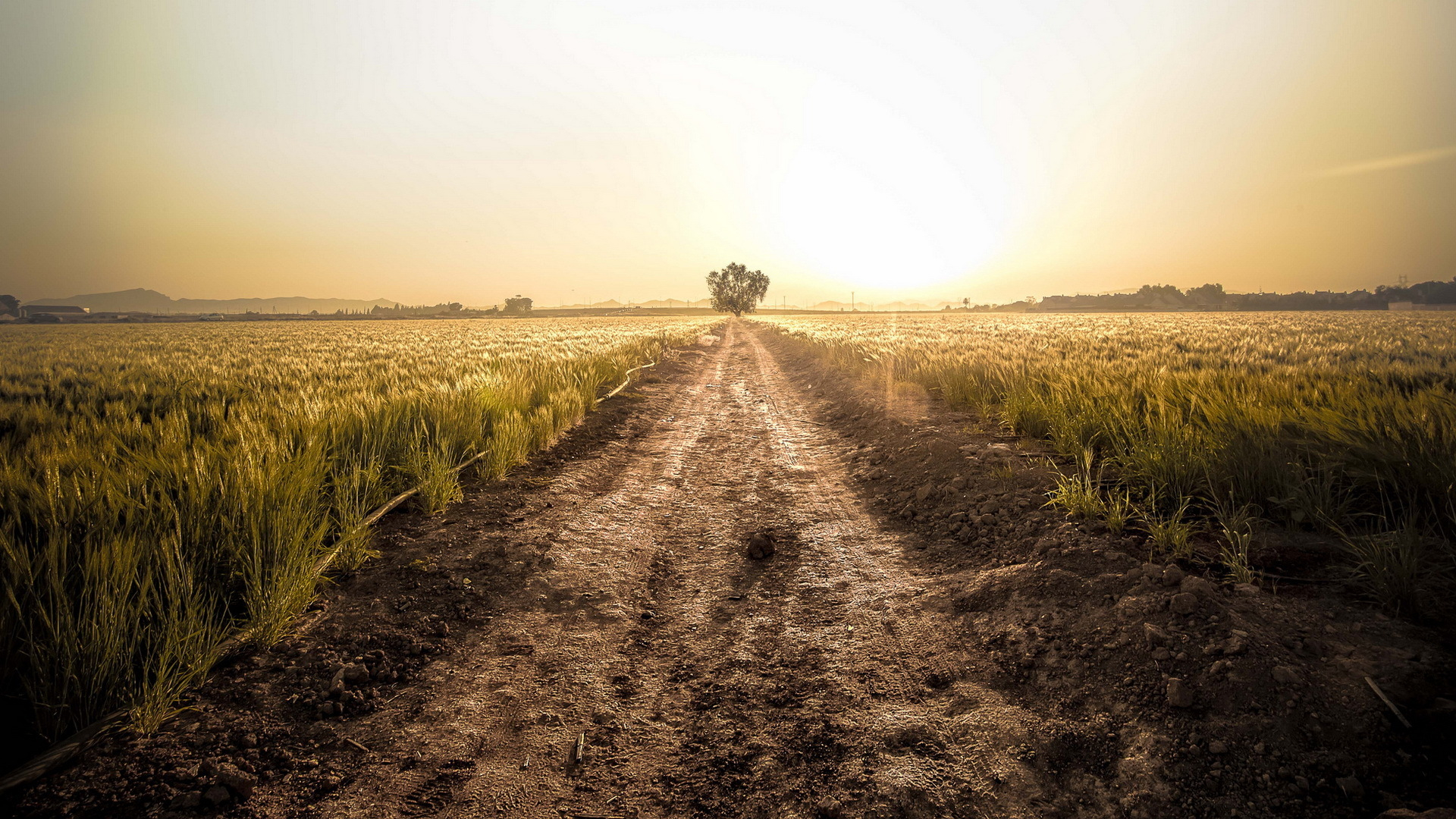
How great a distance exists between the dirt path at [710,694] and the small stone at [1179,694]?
69 cm

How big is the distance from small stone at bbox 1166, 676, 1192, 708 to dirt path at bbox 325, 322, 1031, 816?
693 mm

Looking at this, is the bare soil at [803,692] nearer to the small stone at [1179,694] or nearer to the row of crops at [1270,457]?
the small stone at [1179,694]

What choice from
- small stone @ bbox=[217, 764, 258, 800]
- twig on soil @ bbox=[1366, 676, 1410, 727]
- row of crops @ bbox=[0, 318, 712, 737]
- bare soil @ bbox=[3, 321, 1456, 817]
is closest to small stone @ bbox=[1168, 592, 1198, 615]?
bare soil @ bbox=[3, 321, 1456, 817]

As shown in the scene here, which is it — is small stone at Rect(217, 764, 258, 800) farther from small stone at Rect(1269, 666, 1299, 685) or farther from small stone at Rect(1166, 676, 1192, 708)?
small stone at Rect(1269, 666, 1299, 685)

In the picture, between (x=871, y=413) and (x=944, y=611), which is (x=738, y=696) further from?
(x=871, y=413)

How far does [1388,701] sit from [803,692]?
2.43 m

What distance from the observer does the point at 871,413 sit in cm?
991

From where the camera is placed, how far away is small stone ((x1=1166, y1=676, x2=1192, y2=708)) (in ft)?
8.04

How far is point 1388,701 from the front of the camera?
2.18m

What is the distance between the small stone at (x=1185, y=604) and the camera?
292 cm

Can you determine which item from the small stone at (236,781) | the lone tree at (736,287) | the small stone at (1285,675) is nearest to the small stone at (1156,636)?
the small stone at (1285,675)

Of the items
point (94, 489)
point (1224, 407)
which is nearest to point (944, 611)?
point (1224, 407)

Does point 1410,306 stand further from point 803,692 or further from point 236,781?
point 236,781

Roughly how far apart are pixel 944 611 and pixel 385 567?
4205mm
